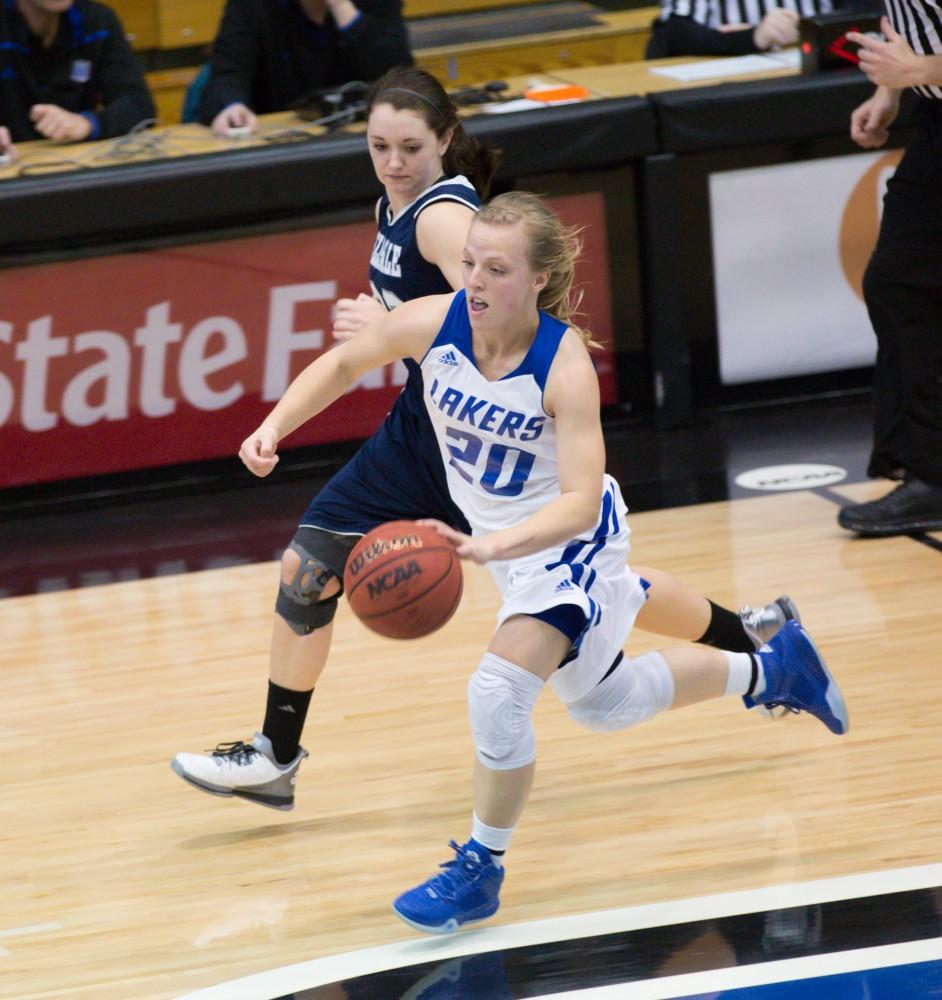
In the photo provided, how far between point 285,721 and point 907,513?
8.12ft

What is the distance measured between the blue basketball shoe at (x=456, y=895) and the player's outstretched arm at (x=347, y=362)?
0.88 m

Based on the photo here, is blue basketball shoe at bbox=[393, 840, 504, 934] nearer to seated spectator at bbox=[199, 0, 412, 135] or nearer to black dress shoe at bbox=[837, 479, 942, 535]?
black dress shoe at bbox=[837, 479, 942, 535]

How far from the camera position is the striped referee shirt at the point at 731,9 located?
7785 millimetres

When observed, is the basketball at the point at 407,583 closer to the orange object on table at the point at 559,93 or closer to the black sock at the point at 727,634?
the black sock at the point at 727,634

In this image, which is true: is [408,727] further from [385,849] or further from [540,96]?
[540,96]

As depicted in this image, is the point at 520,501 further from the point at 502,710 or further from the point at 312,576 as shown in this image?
the point at 312,576

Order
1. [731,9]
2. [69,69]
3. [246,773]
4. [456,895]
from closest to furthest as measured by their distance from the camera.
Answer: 1. [456,895]
2. [246,773]
3. [69,69]
4. [731,9]

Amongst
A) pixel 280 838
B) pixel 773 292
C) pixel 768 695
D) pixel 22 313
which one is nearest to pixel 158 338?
pixel 22 313

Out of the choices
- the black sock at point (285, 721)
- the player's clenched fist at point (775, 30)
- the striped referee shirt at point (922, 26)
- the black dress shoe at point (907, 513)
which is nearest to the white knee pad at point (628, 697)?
the black sock at point (285, 721)

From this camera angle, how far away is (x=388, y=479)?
3939mm

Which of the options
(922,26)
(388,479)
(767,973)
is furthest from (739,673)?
(922,26)

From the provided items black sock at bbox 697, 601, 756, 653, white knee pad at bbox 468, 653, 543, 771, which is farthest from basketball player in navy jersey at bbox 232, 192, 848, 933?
black sock at bbox 697, 601, 756, 653

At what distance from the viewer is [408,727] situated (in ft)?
14.7

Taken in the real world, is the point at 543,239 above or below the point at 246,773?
above
